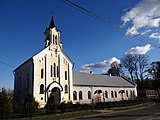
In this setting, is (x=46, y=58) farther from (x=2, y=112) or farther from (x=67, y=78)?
(x=2, y=112)

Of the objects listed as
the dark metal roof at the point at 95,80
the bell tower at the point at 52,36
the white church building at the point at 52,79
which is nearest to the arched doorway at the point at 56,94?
the white church building at the point at 52,79

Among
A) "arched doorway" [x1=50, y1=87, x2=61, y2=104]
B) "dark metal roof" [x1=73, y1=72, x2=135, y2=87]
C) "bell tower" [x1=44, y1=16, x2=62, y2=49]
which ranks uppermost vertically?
"bell tower" [x1=44, y1=16, x2=62, y2=49]

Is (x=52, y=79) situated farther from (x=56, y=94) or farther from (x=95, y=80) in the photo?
(x=95, y=80)

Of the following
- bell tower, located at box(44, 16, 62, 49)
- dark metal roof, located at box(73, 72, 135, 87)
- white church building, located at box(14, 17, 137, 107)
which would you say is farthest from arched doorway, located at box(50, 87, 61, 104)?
bell tower, located at box(44, 16, 62, 49)

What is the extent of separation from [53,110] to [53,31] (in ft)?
59.0

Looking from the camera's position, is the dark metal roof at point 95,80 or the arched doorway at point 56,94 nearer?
the arched doorway at point 56,94

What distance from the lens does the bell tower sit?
3769 centimetres

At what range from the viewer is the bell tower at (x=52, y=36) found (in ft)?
124

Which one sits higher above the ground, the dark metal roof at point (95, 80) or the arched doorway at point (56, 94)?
the dark metal roof at point (95, 80)

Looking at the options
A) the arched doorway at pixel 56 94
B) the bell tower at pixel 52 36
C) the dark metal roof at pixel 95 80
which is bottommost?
the arched doorway at pixel 56 94

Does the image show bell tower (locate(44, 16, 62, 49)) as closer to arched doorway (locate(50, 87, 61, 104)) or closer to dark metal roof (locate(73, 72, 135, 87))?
arched doorway (locate(50, 87, 61, 104))

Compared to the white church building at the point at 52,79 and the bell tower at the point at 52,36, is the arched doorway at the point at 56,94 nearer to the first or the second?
the white church building at the point at 52,79

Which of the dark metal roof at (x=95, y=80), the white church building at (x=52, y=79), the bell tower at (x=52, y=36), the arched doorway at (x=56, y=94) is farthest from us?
the dark metal roof at (x=95, y=80)

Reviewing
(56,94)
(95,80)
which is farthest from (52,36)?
A: (95,80)
